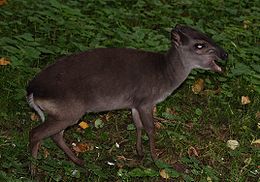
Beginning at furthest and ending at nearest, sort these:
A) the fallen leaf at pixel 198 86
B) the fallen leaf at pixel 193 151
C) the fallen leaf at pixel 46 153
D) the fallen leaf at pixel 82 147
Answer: the fallen leaf at pixel 198 86, the fallen leaf at pixel 193 151, the fallen leaf at pixel 82 147, the fallen leaf at pixel 46 153

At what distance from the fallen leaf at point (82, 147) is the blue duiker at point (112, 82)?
28 cm

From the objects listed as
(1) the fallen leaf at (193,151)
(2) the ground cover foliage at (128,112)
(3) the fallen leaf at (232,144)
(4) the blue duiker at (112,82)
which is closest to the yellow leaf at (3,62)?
(2) the ground cover foliage at (128,112)

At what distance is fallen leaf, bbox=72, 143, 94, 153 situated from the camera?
6.27m

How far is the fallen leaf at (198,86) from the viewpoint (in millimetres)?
7590

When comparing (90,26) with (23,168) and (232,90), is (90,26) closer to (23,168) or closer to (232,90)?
(232,90)

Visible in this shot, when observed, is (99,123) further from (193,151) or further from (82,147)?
(193,151)

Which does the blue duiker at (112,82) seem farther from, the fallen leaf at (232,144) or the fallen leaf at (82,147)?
the fallen leaf at (232,144)

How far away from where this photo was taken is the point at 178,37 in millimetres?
6168

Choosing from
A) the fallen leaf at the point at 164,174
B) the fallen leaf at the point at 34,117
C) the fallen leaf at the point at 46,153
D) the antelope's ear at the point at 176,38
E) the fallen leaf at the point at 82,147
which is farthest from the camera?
the fallen leaf at the point at 34,117

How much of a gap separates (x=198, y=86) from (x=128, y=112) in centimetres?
105

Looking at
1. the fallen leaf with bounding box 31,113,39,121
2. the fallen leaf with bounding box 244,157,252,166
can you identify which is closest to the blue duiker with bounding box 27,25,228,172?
the fallen leaf with bounding box 31,113,39,121

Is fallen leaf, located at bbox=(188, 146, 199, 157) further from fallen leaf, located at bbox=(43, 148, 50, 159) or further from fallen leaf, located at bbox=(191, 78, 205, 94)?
fallen leaf, located at bbox=(43, 148, 50, 159)

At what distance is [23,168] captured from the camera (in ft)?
18.8

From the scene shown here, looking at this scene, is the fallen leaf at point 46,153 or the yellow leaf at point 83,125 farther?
the yellow leaf at point 83,125
